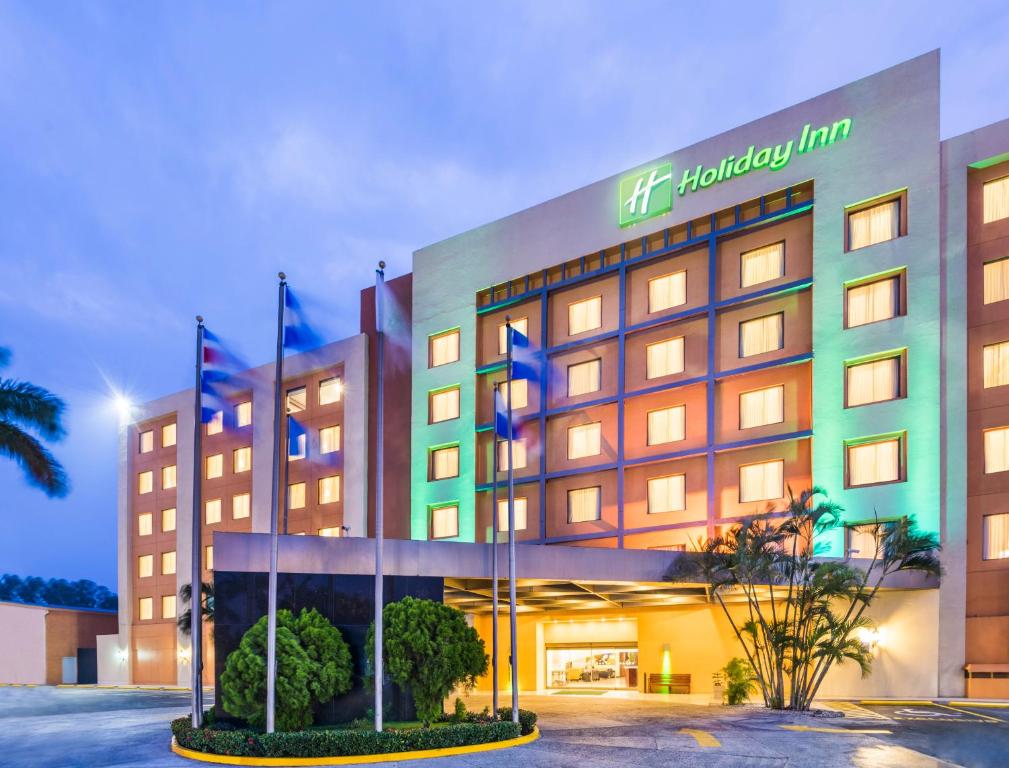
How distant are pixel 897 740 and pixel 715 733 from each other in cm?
429

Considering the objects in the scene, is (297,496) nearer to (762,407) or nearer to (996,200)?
(762,407)

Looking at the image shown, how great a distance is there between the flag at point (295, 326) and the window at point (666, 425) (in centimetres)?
2325

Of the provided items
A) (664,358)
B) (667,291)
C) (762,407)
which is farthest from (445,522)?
(762,407)

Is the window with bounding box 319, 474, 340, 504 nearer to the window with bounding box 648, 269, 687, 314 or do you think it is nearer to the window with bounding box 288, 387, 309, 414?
the window with bounding box 288, 387, 309, 414

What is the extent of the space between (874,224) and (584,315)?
45.9ft

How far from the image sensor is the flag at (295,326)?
22.6 metres

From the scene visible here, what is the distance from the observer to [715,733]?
24.5 metres

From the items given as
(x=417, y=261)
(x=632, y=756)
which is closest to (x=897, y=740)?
(x=632, y=756)

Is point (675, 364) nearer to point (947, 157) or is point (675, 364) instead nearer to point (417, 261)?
point (947, 157)

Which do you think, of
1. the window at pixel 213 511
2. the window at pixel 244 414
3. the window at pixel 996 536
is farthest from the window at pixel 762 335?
the window at pixel 213 511

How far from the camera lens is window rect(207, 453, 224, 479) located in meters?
64.0

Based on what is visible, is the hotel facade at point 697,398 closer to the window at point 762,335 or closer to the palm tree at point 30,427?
the window at point 762,335

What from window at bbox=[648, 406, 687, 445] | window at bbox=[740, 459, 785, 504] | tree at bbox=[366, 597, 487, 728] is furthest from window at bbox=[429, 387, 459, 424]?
tree at bbox=[366, 597, 487, 728]

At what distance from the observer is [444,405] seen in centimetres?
5047
